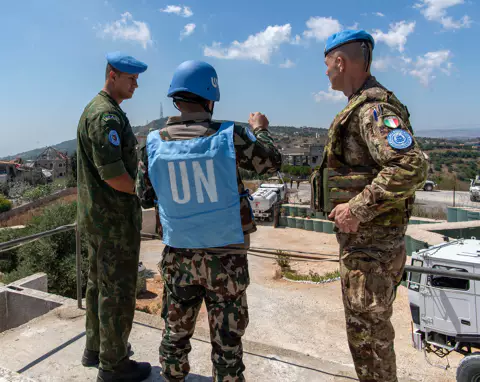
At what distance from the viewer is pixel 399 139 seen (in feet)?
6.02

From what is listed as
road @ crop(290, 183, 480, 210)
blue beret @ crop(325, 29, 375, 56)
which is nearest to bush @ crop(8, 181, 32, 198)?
road @ crop(290, 183, 480, 210)

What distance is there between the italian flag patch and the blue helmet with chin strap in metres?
0.87

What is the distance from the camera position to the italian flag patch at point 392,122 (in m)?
1.88

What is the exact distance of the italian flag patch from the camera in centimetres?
188

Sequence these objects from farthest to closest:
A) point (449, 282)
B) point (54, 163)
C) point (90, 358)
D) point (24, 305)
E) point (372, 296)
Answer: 1. point (54, 163)
2. point (449, 282)
3. point (24, 305)
4. point (90, 358)
5. point (372, 296)

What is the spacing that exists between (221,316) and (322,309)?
40.4 feet

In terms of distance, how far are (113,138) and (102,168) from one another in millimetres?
193

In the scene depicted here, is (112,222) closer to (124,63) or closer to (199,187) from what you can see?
(199,187)

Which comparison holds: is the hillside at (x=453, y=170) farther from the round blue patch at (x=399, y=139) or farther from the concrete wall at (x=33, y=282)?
the round blue patch at (x=399, y=139)

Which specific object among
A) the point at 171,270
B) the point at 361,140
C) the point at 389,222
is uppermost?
the point at 361,140

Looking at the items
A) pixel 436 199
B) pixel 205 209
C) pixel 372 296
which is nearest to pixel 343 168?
pixel 372 296

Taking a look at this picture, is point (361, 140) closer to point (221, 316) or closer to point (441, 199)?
point (221, 316)

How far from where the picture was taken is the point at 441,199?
37.4m

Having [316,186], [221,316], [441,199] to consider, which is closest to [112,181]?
[221,316]
